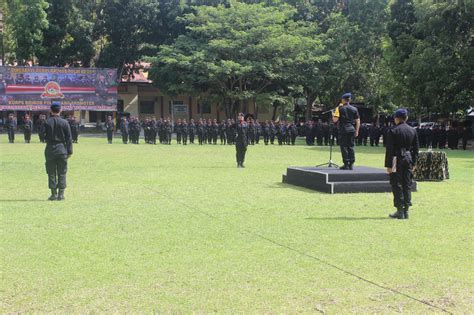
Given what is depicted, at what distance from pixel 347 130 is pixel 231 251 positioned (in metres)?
6.10

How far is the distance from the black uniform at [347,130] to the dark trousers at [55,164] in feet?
18.1

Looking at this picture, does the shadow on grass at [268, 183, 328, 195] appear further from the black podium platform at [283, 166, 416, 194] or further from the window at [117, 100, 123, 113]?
the window at [117, 100, 123, 113]

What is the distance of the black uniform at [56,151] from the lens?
9828 millimetres

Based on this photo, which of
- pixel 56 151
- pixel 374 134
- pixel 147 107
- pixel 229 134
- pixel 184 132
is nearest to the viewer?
pixel 56 151

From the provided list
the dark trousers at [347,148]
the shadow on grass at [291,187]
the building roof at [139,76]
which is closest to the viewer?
the shadow on grass at [291,187]

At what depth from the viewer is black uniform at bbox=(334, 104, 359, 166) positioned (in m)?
11.7

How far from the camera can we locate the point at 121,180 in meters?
13.2

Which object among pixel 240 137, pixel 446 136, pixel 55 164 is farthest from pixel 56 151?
pixel 446 136

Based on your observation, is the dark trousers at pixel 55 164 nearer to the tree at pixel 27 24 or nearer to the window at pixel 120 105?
the tree at pixel 27 24

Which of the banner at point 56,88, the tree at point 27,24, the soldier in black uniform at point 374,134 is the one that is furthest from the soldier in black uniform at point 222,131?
the tree at point 27,24

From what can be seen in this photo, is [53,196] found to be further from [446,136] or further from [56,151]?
[446,136]

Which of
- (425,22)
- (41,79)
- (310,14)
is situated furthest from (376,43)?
(41,79)

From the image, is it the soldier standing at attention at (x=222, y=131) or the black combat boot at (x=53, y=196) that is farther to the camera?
the soldier standing at attention at (x=222, y=131)

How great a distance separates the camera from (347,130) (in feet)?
38.5
